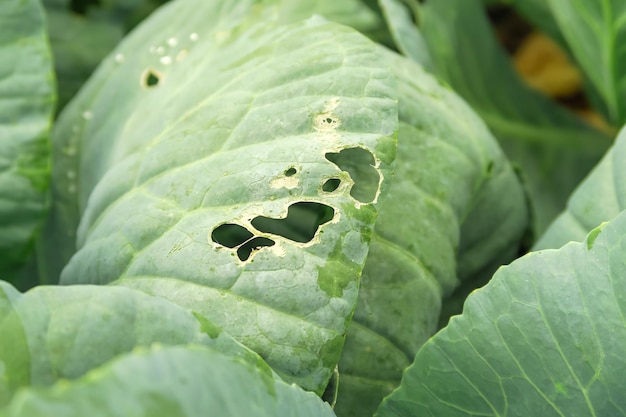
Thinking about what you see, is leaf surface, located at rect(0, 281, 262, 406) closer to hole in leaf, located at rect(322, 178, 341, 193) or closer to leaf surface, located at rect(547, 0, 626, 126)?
hole in leaf, located at rect(322, 178, 341, 193)

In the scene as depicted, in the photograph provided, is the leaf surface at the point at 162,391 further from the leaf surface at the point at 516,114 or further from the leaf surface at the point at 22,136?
the leaf surface at the point at 516,114

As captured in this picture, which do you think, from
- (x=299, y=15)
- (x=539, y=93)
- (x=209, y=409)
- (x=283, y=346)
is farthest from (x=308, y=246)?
(x=539, y=93)

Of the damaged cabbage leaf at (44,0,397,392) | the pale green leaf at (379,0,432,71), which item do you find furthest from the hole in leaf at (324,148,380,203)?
the pale green leaf at (379,0,432,71)

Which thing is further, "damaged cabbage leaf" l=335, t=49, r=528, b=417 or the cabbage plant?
"damaged cabbage leaf" l=335, t=49, r=528, b=417

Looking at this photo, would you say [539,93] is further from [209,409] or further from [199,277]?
[209,409]

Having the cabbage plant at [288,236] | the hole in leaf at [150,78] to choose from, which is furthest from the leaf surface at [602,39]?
the hole in leaf at [150,78]

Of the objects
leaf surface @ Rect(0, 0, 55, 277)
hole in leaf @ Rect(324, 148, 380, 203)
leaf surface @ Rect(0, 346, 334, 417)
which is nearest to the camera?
leaf surface @ Rect(0, 346, 334, 417)

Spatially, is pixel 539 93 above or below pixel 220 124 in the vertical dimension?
below

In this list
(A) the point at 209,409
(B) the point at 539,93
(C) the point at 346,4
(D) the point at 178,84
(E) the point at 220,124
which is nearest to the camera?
(A) the point at 209,409
